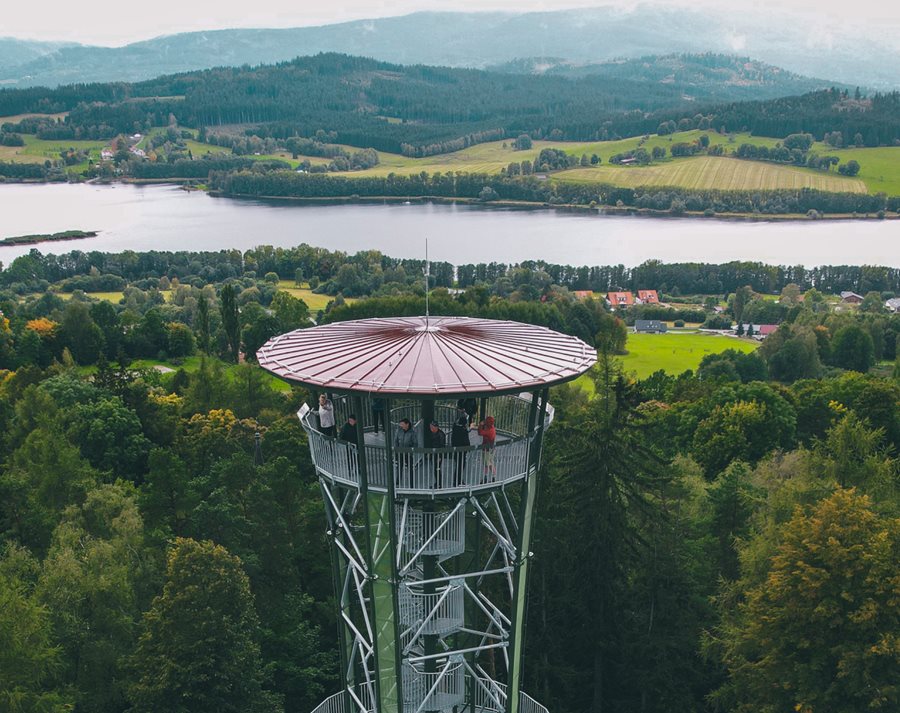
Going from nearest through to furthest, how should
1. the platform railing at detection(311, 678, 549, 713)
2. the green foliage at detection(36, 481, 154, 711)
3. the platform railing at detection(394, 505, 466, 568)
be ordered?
the platform railing at detection(394, 505, 466, 568)
the platform railing at detection(311, 678, 549, 713)
the green foliage at detection(36, 481, 154, 711)

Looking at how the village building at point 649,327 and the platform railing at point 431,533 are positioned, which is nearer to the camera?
the platform railing at point 431,533

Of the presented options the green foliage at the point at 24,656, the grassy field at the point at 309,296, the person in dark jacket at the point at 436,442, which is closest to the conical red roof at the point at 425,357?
the person in dark jacket at the point at 436,442

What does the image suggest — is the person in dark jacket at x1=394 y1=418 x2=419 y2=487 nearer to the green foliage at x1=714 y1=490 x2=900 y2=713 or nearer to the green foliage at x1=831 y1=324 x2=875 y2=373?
the green foliage at x1=714 y1=490 x2=900 y2=713

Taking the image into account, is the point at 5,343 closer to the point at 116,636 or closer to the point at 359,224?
the point at 116,636

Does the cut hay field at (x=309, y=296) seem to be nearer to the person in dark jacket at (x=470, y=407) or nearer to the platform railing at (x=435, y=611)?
the person in dark jacket at (x=470, y=407)

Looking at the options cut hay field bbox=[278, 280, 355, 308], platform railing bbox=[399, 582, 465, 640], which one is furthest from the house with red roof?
platform railing bbox=[399, 582, 465, 640]

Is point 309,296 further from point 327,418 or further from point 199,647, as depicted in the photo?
point 327,418

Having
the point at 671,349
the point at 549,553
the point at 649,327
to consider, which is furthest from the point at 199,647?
the point at 649,327
